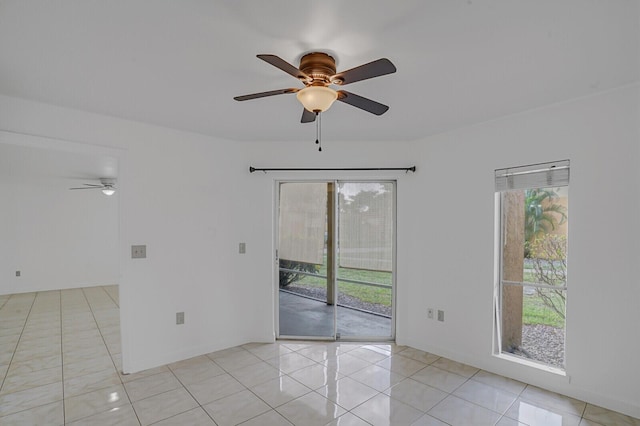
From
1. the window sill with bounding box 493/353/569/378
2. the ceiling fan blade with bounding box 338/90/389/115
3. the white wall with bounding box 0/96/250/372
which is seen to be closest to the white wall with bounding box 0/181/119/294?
the white wall with bounding box 0/96/250/372

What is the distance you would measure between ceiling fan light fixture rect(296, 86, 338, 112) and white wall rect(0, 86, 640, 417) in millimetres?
1957

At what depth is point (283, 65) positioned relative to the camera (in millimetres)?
1543

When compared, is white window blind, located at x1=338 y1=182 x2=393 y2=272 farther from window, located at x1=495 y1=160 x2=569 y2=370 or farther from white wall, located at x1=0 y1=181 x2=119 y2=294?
white wall, located at x1=0 y1=181 x2=119 y2=294

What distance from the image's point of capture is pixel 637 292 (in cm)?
229

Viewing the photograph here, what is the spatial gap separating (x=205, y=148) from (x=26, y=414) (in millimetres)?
2679

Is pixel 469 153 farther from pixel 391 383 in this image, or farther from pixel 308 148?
pixel 391 383

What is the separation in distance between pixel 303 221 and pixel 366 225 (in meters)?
0.78

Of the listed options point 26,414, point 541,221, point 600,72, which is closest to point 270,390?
point 26,414

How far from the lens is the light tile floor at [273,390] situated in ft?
7.66

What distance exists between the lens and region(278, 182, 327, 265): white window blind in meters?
3.94

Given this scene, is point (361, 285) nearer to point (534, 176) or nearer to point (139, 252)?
point (534, 176)

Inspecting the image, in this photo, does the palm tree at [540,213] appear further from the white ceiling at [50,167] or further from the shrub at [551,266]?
the white ceiling at [50,167]

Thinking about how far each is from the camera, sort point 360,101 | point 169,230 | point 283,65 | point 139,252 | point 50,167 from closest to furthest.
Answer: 1. point 283,65
2. point 360,101
3. point 139,252
4. point 169,230
5. point 50,167

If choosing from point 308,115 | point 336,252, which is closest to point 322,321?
point 336,252
